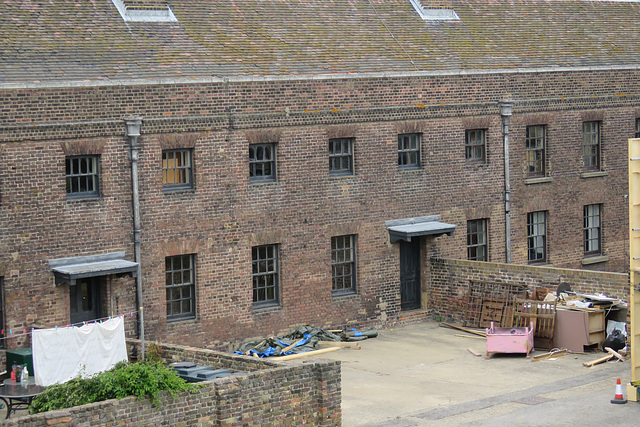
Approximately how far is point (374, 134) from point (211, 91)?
498cm

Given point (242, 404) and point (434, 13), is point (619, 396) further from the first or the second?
point (434, 13)

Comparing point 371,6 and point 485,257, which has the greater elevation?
point 371,6

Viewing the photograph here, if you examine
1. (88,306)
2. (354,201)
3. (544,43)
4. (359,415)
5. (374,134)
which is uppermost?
(544,43)

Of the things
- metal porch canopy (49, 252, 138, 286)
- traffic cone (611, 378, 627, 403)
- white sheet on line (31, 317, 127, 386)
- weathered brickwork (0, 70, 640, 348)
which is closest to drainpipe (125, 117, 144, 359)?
weathered brickwork (0, 70, 640, 348)

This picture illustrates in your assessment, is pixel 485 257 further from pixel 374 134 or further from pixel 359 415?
pixel 359 415

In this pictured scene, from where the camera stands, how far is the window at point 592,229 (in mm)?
33062

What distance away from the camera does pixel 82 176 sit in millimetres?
23422

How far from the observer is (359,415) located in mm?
19969

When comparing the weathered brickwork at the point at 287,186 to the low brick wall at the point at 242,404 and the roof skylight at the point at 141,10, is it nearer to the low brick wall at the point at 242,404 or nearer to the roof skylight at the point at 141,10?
the roof skylight at the point at 141,10

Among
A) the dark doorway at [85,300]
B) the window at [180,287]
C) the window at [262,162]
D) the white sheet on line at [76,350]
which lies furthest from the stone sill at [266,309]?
the white sheet on line at [76,350]

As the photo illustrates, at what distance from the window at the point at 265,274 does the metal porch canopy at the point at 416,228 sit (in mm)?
3570

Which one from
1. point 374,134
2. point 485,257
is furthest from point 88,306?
point 485,257

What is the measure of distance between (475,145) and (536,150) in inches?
96.1

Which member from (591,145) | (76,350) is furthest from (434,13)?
(76,350)
